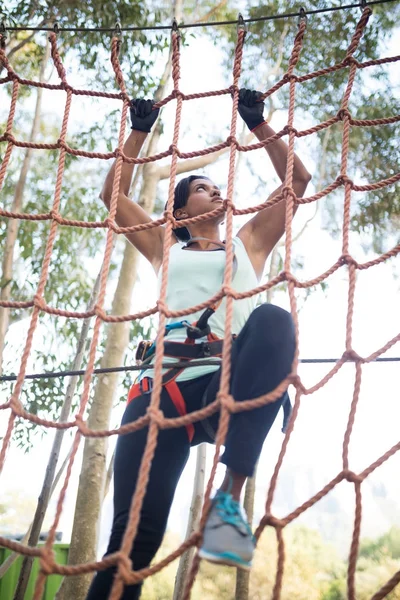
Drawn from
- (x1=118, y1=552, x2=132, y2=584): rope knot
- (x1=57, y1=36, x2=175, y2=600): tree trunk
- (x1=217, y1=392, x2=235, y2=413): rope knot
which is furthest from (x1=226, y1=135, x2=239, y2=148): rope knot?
(x1=57, y1=36, x2=175, y2=600): tree trunk

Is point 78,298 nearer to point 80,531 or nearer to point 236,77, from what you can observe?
point 80,531

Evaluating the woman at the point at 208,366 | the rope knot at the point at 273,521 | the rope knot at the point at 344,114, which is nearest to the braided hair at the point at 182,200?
the woman at the point at 208,366

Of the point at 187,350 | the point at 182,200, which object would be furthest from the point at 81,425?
the point at 182,200

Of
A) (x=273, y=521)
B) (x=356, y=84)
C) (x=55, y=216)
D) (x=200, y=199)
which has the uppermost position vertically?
(x=356, y=84)

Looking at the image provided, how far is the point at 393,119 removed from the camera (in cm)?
159

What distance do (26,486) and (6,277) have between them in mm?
5996

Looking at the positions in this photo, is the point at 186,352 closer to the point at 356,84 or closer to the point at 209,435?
the point at 209,435

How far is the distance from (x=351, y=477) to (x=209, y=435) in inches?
10.1

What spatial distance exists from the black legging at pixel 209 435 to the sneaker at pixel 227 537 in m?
0.07

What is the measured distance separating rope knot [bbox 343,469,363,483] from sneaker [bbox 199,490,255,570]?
9.5 inches

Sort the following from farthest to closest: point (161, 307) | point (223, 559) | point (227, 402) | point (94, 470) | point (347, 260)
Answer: point (94, 470) → point (347, 260) → point (161, 307) → point (227, 402) → point (223, 559)

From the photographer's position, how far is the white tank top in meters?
1.33

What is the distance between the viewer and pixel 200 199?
1612 mm

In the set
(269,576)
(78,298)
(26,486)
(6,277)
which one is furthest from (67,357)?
(26,486)
